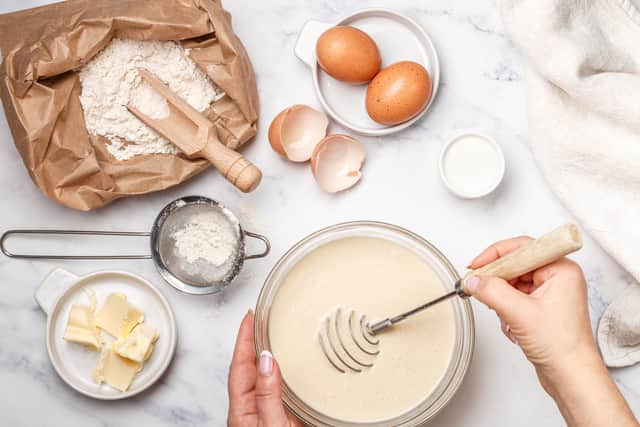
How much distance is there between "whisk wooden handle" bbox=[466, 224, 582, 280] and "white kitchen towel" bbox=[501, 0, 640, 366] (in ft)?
1.58

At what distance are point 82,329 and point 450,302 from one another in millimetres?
808

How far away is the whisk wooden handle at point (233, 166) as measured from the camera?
4.58ft

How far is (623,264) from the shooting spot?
1439mm

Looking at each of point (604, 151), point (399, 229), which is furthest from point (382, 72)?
point (604, 151)

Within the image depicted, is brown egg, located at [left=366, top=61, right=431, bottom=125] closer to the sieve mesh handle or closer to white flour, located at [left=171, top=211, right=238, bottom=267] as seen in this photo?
white flour, located at [left=171, top=211, right=238, bottom=267]

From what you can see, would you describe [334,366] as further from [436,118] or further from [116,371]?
[436,118]

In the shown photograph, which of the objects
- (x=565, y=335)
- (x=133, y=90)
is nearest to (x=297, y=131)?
(x=133, y=90)

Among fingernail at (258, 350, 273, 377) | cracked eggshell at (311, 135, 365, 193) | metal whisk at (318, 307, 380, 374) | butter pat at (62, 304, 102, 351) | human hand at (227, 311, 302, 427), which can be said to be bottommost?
butter pat at (62, 304, 102, 351)

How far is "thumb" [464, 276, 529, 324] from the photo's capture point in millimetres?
1072

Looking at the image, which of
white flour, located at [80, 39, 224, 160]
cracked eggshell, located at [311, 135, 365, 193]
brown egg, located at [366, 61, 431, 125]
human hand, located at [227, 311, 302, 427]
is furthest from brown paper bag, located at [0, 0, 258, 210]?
human hand, located at [227, 311, 302, 427]

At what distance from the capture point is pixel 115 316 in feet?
4.83

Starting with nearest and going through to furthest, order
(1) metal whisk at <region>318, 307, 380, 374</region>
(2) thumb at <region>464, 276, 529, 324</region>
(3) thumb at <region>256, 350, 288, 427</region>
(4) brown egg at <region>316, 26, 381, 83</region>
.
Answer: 1. (2) thumb at <region>464, 276, 529, 324</region>
2. (3) thumb at <region>256, 350, 288, 427</region>
3. (1) metal whisk at <region>318, 307, 380, 374</region>
4. (4) brown egg at <region>316, 26, 381, 83</region>

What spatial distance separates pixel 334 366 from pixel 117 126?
0.71m

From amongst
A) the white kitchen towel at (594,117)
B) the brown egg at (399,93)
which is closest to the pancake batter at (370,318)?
the brown egg at (399,93)
